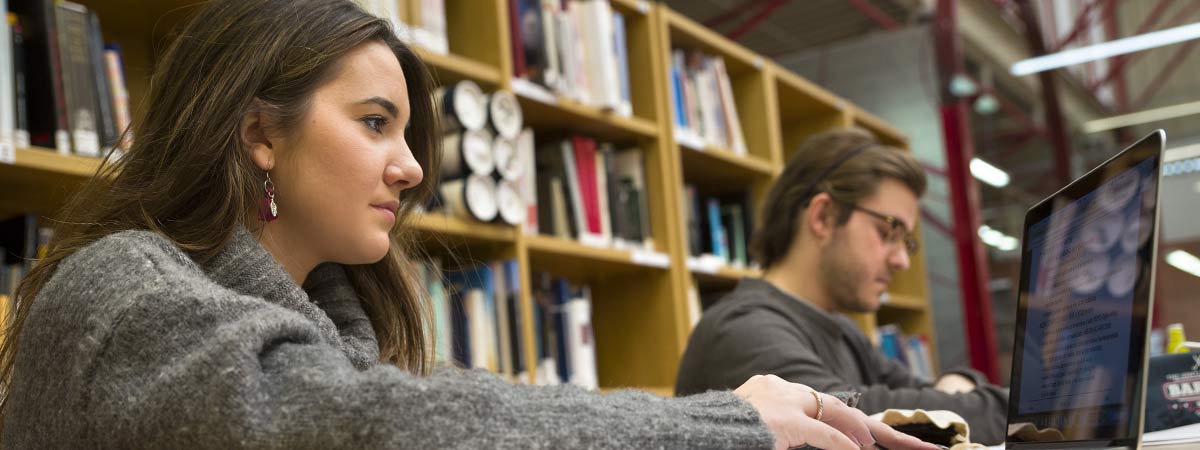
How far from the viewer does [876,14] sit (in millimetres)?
6766

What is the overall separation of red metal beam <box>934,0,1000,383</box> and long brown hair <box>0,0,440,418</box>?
13.1 ft

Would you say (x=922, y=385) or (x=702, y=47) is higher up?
(x=702, y=47)

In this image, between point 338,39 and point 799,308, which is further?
point 799,308

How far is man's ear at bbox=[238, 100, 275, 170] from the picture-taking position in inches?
50.1

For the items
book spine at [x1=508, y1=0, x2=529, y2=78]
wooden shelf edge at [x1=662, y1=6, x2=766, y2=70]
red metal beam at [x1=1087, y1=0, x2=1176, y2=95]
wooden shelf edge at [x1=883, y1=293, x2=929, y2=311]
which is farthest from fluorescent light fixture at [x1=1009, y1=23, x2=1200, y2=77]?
book spine at [x1=508, y1=0, x2=529, y2=78]

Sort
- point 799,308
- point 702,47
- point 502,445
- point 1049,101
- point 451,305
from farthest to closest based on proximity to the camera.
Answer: point 1049,101 < point 702,47 < point 451,305 < point 799,308 < point 502,445

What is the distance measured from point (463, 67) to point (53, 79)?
37.5 inches

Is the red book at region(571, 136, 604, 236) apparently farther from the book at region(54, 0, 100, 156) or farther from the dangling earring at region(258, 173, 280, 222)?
the dangling earring at region(258, 173, 280, 222)

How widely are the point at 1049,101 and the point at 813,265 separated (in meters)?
7.21

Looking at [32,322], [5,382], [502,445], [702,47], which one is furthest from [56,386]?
[702,47]

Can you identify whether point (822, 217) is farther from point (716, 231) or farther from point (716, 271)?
point (716, 231)

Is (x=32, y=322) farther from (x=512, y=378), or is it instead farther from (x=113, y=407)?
(x=512, y=378)

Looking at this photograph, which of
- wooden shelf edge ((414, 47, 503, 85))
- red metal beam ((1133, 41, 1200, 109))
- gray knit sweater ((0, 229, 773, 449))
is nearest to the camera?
gray knit sweater ((0, 229, 773, 449))

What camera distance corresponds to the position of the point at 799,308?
7.28 ft
